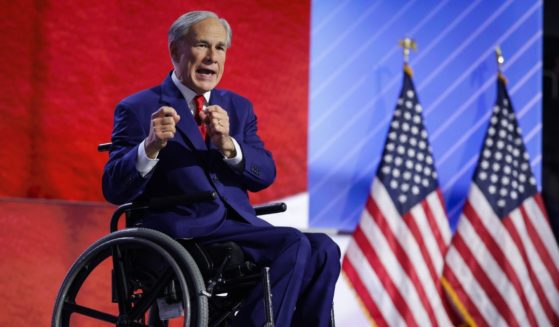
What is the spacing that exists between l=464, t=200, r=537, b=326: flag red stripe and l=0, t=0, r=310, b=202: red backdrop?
2.83ft

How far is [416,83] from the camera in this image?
4.32m

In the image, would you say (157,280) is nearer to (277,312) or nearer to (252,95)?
(277,312)

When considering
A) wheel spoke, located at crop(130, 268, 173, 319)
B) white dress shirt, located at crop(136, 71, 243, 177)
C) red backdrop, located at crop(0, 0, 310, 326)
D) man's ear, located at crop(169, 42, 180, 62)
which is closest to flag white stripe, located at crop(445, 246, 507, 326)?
red backdrop, located at crop(0, 0, 310, 326)

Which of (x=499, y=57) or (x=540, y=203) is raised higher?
(x=499, y=57)

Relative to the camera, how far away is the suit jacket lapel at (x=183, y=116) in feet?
8.32

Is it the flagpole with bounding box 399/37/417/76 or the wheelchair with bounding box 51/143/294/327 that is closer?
the wheelchair with bounding box 51/143/294/327

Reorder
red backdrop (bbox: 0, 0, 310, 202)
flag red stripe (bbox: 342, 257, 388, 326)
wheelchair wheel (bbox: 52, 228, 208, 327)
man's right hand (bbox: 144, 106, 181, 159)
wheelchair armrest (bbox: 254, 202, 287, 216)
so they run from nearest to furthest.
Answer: wheelchair wheel (bbox: 52, 228, 208, 327), man's right hand (bbox: 144, 106, 181, 159), wheelchair armrest (bbox: 254, 202, 287, 216), red backdrop (bbox: 0, 0, 310, 202), flag red stripe (bbox: 342, 257, 388, 326)

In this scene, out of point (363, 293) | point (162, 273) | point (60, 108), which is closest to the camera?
point (162, 273)

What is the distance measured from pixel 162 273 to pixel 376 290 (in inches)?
74.0

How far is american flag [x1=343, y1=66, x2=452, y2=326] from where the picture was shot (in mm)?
3998

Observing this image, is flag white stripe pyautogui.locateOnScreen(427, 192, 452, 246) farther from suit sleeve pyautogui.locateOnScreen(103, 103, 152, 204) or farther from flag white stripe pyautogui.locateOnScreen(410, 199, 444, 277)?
suit sleeve pyautogui.locateOnScreen(103, 103, 152, 204)

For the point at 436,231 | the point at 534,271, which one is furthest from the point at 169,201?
the point at 534,271

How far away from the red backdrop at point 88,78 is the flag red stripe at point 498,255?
0.86 meters

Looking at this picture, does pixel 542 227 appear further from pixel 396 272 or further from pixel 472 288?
pixel 396 272
